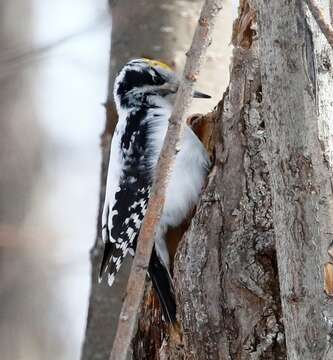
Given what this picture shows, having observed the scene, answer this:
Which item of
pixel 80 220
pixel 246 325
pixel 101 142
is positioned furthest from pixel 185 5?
pixel 80 220

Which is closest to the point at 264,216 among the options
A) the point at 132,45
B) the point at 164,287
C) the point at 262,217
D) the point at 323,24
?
the point at 262,217

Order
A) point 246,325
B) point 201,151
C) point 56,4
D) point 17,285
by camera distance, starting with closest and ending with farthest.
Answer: point 246,325 < point 201,151 < point 17,285 < point 56,4

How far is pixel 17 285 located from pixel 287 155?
2.65 m

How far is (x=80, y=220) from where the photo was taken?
4.95 metres

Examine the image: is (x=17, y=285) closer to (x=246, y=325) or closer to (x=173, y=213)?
(x=173, y=213)

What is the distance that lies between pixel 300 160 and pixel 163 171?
24cm

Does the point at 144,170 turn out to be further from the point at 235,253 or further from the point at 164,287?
the point at 235,253

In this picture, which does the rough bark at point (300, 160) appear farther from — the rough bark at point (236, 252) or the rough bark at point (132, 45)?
the rough bark at point (132, 45)

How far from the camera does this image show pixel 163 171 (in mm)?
1564

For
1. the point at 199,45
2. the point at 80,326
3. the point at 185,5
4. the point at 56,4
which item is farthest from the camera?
the point at 56,4

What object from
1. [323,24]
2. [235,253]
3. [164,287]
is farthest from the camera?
[164,287]

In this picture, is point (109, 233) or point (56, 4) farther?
point (56, 4)

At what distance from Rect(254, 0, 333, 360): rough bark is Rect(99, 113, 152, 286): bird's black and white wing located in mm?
920

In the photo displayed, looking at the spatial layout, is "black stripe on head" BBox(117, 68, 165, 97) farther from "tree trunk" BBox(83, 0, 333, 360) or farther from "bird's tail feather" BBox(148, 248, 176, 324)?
"bird's tail feather" BBox(148, 248, 176, 324)
